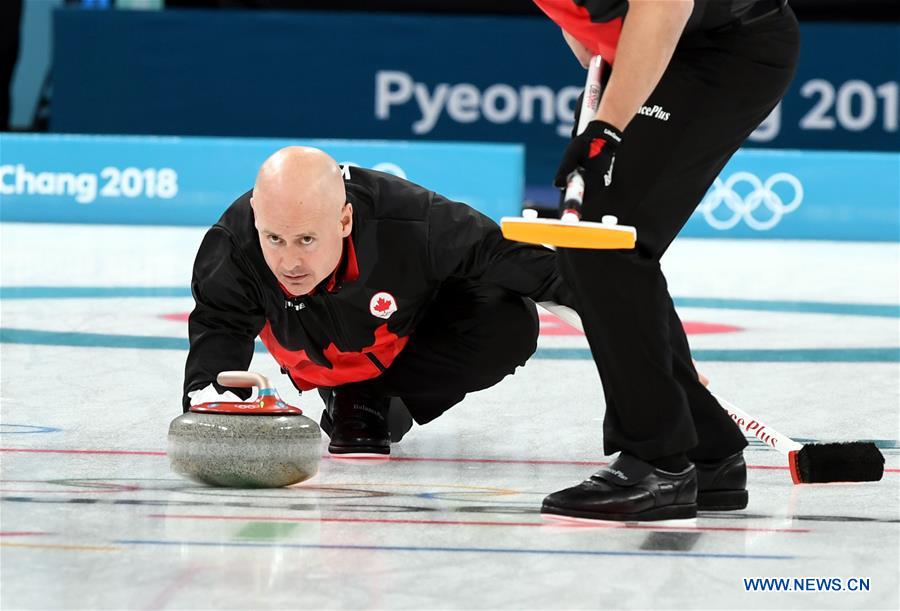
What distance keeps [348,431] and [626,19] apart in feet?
4.59

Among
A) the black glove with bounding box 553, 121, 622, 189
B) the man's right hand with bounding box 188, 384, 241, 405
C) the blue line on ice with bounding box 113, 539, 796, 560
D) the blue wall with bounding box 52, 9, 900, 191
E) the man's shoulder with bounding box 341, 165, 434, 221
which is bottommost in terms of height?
the blue line on ice with bounding box 113, 539, 796, 560

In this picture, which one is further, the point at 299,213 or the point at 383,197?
the point at 383,197

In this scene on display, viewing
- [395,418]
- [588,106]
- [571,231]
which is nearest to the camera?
[571,231]

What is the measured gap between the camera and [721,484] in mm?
3072

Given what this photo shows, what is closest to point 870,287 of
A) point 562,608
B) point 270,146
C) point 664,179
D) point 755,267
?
point 755,267

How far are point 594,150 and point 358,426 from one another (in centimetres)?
125

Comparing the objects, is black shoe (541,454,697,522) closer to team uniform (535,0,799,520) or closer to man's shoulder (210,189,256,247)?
team uniform (535,0,799,520)

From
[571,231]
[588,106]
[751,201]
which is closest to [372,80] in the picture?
[751,201]

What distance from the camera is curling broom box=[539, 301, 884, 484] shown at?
3.29 m

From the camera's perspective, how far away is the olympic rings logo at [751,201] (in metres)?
11.4

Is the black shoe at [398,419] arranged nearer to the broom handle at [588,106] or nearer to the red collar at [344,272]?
the red collar at [344,272]

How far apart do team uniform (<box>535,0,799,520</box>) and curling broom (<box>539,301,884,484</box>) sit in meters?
0.47

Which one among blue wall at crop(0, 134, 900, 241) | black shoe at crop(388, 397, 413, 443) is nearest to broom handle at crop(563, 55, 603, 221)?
black shoe at crop(388, 397, 413, 443)

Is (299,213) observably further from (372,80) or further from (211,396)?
(372,80)
